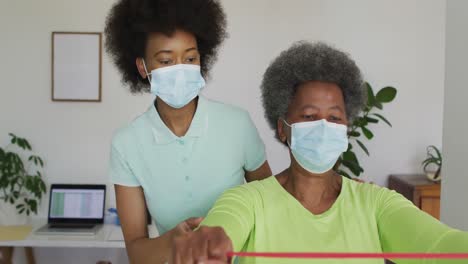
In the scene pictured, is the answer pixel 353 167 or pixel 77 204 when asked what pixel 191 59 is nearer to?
pixel 353 167

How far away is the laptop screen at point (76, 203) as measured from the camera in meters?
3.38

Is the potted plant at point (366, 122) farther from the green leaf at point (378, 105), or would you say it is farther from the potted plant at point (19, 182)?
the potted plant at point (19, 182)

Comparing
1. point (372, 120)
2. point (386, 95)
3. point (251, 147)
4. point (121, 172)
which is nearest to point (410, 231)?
point (251, 147)

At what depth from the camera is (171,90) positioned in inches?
57.9

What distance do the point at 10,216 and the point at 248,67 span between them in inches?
83.3

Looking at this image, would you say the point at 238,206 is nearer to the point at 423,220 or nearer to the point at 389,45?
the point at 423,220

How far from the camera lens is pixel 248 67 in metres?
3.54

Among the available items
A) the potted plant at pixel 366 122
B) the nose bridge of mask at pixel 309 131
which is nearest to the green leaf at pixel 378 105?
the potted plant at pixel 366 122

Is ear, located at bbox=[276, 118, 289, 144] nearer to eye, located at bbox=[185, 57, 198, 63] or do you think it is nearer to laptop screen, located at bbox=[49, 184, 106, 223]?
eye, located at bbox=[185, 57, 198, 63]

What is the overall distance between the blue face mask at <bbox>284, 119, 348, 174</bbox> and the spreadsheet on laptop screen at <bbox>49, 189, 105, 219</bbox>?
2.41 m

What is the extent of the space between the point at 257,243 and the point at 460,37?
983 millimetres

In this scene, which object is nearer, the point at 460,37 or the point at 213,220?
the point at 213,220

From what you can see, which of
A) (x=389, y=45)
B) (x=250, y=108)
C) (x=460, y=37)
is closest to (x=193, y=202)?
(x=460, y=37)

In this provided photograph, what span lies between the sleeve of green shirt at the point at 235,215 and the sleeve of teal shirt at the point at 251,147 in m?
0.33
